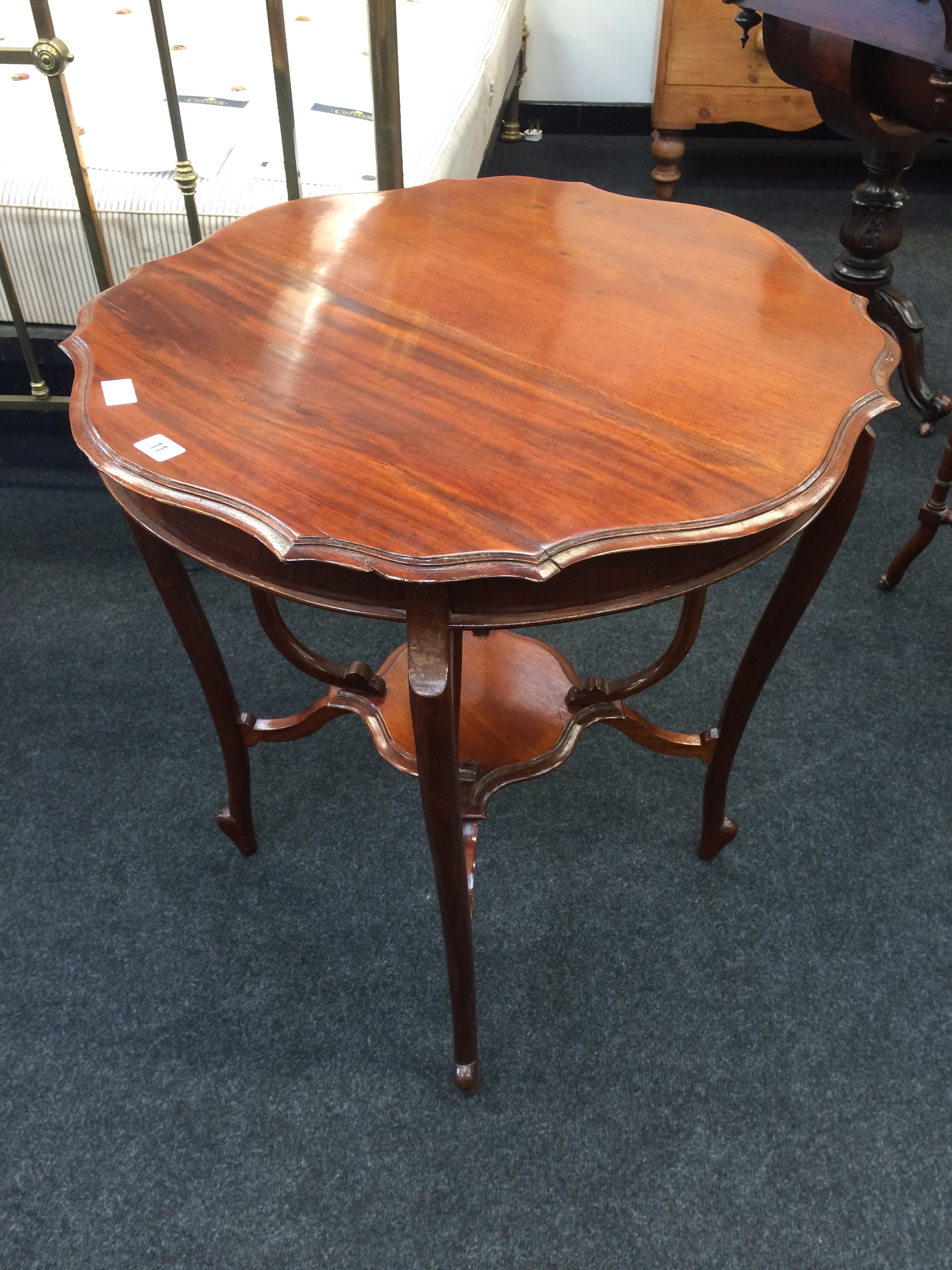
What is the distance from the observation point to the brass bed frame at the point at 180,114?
1396 millimetres

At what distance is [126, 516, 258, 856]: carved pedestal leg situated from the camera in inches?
41.2

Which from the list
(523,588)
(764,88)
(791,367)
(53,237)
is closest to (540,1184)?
(523,588)

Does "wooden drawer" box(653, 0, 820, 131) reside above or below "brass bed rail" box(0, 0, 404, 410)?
below

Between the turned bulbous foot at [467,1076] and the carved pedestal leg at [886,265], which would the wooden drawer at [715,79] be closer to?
the carved pedestal leg at [886,265]

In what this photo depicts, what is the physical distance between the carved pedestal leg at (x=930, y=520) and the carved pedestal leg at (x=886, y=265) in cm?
41

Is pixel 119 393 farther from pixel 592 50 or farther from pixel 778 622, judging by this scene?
pixel 592 50

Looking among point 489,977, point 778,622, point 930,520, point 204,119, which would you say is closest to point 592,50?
point 204,119

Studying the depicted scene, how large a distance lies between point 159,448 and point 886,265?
185cm

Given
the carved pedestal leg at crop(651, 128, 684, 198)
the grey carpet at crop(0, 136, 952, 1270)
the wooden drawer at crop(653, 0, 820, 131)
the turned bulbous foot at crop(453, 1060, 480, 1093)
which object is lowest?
the grey carpet at crop(0, 136, 952, 1270)

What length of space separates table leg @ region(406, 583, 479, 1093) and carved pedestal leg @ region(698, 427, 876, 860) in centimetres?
36

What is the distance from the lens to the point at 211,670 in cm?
118

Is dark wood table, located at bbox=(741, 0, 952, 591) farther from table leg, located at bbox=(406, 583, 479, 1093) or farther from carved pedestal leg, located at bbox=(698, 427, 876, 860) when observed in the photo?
table leg, located at bbox=(406, 583, 479, 1093)

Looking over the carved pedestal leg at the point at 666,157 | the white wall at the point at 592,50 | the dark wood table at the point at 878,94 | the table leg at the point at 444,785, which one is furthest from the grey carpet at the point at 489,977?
the white wall at the point at 592,50

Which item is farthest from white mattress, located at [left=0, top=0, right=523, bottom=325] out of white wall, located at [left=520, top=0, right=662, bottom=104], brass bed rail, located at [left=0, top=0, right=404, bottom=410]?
white wall, located at [left=520, top=0, right=662, bottom=104]
